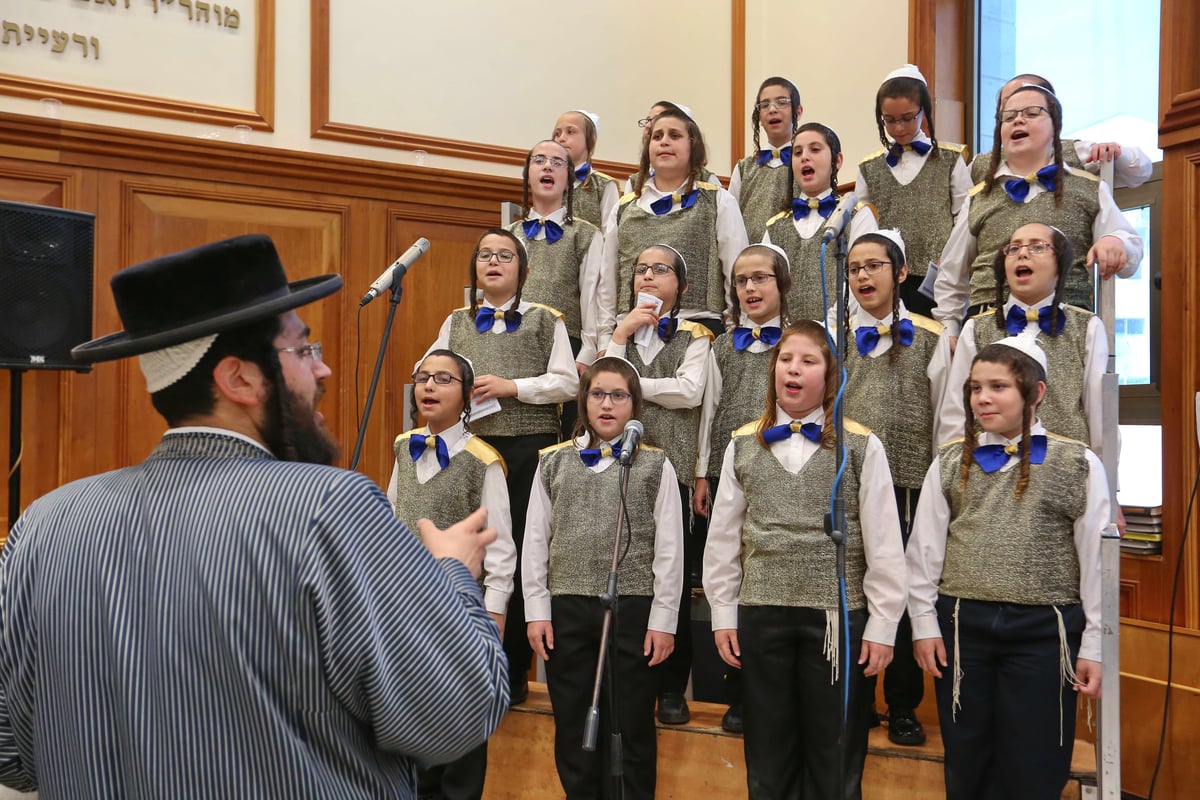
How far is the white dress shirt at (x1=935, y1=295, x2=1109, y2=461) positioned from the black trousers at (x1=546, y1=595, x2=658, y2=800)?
3.06ft

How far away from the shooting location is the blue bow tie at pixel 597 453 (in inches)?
123

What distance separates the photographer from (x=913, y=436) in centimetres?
303

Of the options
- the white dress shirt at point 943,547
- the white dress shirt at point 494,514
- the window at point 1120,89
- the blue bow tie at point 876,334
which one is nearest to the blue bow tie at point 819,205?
the blue bow tie at point 876,334

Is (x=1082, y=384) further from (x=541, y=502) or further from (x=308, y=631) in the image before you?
(x=308, y=631)

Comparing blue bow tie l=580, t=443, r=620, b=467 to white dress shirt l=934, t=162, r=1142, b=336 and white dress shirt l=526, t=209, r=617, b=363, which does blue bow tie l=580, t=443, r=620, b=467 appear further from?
white dress shirt l=934, t=162, r=1142, b=336

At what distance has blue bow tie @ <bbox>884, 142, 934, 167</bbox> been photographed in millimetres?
3766

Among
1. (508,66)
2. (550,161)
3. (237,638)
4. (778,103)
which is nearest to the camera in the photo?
(237,638)

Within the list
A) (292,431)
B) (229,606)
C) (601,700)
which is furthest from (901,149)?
(229,606)

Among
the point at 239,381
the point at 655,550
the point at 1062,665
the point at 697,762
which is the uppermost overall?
the point at 239,381

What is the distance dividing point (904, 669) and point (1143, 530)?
1.09 meters

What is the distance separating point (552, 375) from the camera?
3.53m

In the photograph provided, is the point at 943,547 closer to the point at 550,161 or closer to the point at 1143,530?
the point at 1143,530

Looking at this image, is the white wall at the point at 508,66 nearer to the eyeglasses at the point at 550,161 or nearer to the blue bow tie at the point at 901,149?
the eyeglasses at the point at 550,161

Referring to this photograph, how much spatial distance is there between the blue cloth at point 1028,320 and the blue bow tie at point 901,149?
957 mm
